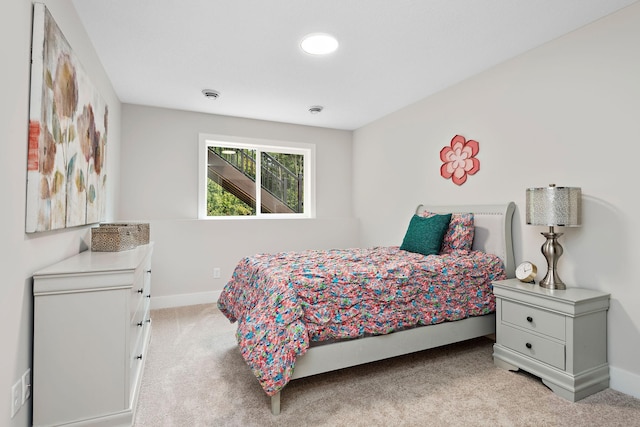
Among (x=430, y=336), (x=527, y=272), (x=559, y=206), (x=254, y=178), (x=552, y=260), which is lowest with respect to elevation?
(x=430, y=336)

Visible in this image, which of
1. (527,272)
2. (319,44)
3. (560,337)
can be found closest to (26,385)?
(319,44)

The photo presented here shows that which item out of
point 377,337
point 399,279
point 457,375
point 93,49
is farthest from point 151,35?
point 457,375

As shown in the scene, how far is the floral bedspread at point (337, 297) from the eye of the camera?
1892 millimetres

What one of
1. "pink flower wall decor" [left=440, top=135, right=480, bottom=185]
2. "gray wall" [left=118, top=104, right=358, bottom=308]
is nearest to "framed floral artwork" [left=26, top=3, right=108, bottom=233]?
"gray wall" [left=118, top=104, right=358, bottom=308]

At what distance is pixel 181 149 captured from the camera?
415 centimetres

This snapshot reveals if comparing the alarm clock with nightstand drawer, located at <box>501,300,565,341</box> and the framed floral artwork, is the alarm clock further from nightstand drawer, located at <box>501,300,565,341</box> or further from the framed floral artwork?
the framed floral artwork

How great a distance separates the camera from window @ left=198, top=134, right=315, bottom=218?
441 centimetres

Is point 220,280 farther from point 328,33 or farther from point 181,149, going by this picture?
point 328,33

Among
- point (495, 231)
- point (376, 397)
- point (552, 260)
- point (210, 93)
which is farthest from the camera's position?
point (210, 93)

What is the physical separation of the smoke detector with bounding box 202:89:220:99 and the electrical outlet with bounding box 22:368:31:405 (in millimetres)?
2814

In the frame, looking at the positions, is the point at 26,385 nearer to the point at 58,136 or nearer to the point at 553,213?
the point at 58,136

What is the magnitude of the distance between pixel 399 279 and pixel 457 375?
78 centimetres

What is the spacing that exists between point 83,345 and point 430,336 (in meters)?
2.15

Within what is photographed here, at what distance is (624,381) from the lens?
2.11 meters
